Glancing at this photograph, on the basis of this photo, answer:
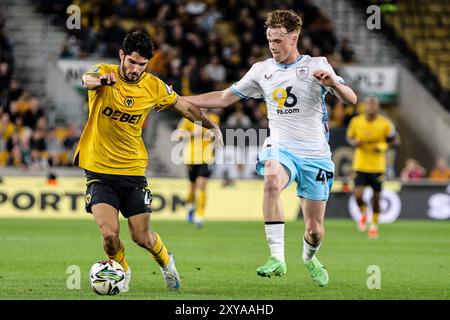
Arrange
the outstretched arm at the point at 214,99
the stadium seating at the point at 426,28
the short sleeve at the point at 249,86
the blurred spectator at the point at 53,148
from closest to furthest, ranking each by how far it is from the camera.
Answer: the outstretched arm at the point at 214,99 < the short sleeve at the point at 249,86 < the blurred spectator at the point at 53,148 < the stadium seating at the point at 426,28

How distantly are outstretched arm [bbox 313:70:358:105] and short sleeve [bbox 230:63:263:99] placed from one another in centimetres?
93

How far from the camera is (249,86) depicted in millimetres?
11414

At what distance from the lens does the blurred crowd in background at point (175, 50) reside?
26.0 metres

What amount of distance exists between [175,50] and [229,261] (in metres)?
15.4

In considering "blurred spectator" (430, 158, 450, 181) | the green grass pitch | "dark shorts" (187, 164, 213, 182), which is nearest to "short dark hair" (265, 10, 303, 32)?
the green grass pitch

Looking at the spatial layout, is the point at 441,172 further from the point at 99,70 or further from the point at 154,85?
the point at 99,70

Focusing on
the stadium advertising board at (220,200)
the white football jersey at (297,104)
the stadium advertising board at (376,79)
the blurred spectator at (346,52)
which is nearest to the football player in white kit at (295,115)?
the white football jersey at (297,104)

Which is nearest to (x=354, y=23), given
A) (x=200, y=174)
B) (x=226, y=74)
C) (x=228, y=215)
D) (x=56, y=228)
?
(x=226, y=74)

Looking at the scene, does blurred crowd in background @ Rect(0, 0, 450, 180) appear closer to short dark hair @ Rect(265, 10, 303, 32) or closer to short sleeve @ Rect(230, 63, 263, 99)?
short sleeve @ Rect(230, 63, 263, 99)

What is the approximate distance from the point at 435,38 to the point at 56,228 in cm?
1630

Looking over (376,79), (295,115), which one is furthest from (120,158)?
(376,79)

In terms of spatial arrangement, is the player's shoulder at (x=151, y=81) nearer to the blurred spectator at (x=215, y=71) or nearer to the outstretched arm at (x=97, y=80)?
the outstretched arm at (x=97, y=80)

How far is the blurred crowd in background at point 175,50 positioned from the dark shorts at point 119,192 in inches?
600
